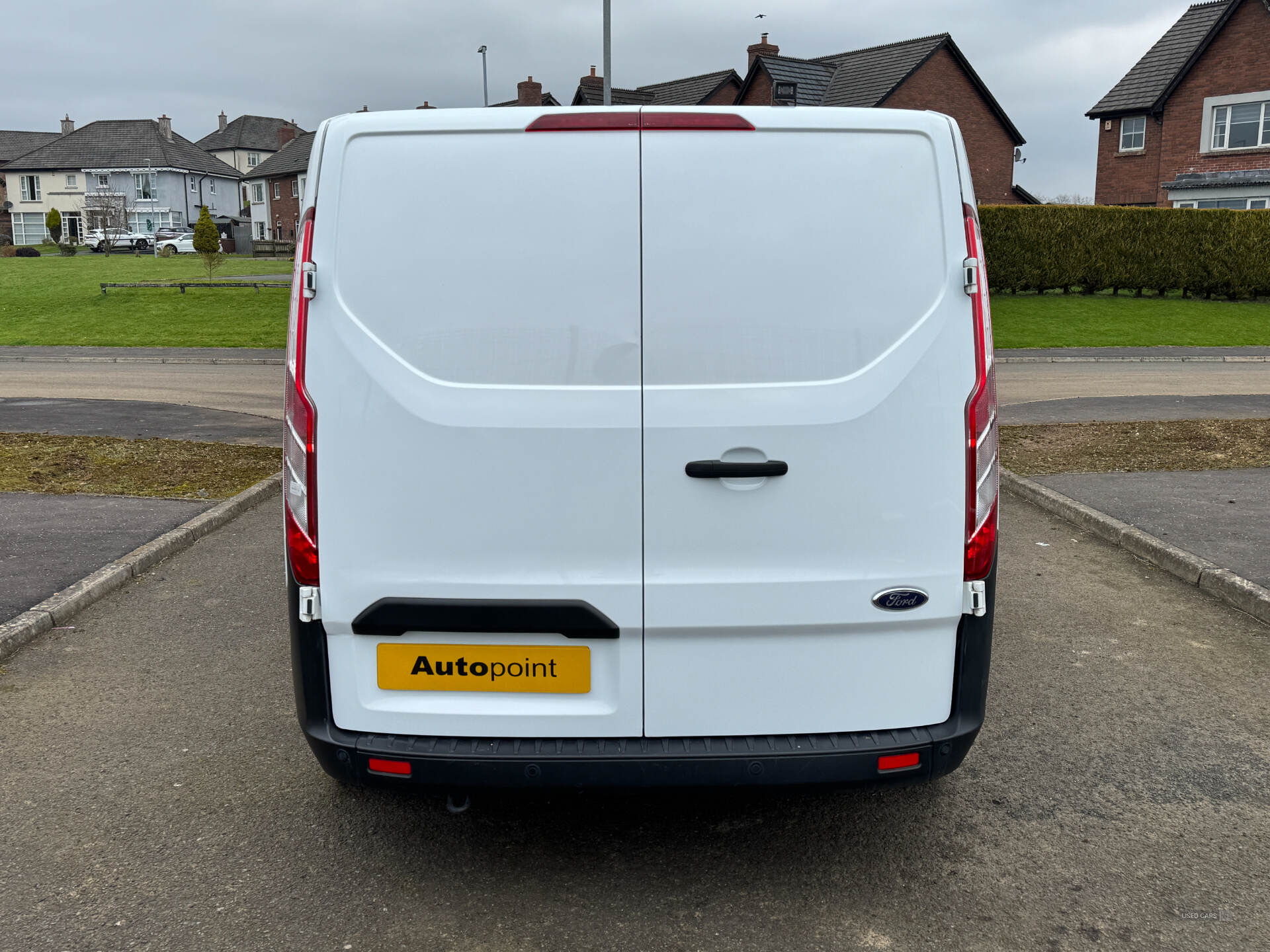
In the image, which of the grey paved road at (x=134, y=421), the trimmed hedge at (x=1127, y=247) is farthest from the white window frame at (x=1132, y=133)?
the grey paved road at (x=134, y=421)

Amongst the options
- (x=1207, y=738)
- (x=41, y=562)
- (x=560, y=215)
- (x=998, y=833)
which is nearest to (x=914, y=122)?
(x=560, y=215)

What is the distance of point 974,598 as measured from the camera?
306 centimetres

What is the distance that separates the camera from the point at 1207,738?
4305 millimetres

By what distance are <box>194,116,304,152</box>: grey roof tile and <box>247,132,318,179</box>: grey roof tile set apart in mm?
11430

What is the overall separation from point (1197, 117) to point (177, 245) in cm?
5048

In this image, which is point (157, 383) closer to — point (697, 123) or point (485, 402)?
point (485, 402)

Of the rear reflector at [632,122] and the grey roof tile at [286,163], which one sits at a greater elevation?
the grey roof tile at [286,163]

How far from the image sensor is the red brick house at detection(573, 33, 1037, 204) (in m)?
43.6

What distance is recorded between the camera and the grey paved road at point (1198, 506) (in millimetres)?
6680

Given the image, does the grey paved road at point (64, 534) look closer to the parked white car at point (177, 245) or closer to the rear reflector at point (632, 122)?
the rear reflector at point (632, 122)

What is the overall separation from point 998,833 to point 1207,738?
126 cm

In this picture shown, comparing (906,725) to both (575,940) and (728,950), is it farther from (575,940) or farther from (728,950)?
(575,940)

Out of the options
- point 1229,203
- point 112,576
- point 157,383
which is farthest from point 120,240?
point 112,576

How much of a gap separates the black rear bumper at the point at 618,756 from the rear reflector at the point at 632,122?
139 cm
